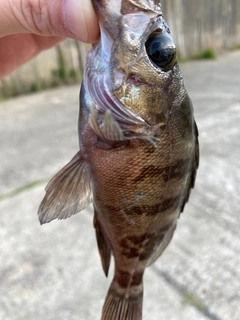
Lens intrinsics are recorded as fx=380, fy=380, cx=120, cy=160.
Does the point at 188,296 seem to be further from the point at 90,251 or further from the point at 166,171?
the point at 166,171

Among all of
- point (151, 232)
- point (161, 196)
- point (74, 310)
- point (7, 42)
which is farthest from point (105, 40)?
point (74, 310)

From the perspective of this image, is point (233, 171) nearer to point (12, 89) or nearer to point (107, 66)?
point (107, 66)

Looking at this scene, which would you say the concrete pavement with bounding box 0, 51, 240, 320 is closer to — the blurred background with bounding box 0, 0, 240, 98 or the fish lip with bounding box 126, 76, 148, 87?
the fish lip with bounding box 126, 76, 148, 87

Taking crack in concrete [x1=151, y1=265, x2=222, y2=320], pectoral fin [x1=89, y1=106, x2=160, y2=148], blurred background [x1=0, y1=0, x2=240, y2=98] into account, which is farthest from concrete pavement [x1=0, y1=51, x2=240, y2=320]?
blurred background [x1=0, y1=0, x2=240, y2=98]

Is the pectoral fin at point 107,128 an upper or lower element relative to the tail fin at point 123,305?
upper

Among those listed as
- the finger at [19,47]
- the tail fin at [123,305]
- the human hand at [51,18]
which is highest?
the human hand at [51,18]

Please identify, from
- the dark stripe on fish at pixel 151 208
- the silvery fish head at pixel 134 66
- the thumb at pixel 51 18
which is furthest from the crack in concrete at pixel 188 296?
the thumb at pixel 51 18

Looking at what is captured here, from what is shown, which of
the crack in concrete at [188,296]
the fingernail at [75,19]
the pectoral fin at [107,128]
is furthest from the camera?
the crack in concrete at [188,296]

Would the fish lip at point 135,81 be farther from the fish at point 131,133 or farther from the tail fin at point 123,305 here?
the tail fin at point 123,305
